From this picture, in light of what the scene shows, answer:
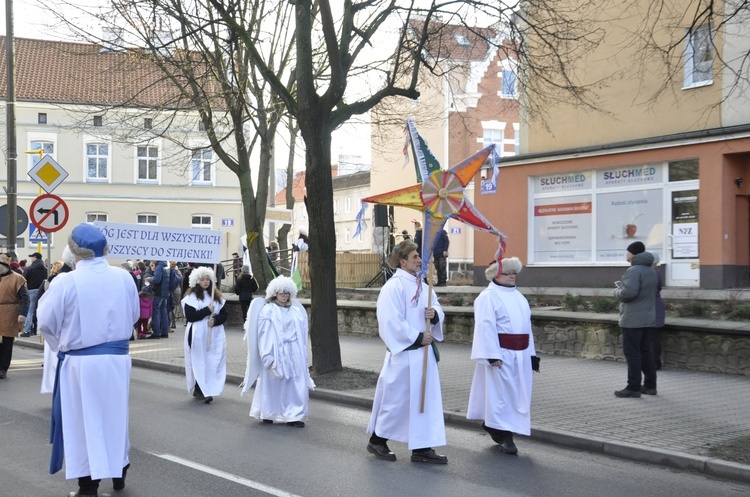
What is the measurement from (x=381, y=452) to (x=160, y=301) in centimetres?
1485

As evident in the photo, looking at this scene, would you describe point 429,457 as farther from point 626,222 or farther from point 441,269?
point 441,269

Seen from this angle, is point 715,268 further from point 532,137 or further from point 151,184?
point 151,184

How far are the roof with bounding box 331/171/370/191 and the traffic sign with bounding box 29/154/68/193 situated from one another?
44.2 meters

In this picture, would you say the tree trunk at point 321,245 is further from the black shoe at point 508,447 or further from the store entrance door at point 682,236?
the store entrance door at point 682,236

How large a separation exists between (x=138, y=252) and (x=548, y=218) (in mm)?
12637

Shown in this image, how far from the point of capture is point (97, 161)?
1940 inches

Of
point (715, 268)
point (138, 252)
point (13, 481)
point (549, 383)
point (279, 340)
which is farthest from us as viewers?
point (715, 268)

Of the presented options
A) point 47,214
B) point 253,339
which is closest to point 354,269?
point 47,214

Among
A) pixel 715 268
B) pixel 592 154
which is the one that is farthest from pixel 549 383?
pixel 592 154

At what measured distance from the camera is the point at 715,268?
803 inches

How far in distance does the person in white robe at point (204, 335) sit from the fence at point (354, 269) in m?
15.5

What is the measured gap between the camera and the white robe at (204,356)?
12133 millimetres

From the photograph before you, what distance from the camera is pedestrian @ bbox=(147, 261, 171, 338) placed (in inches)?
867

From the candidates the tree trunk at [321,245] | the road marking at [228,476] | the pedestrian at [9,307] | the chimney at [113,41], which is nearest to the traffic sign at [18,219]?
the chimney at [113,41]
